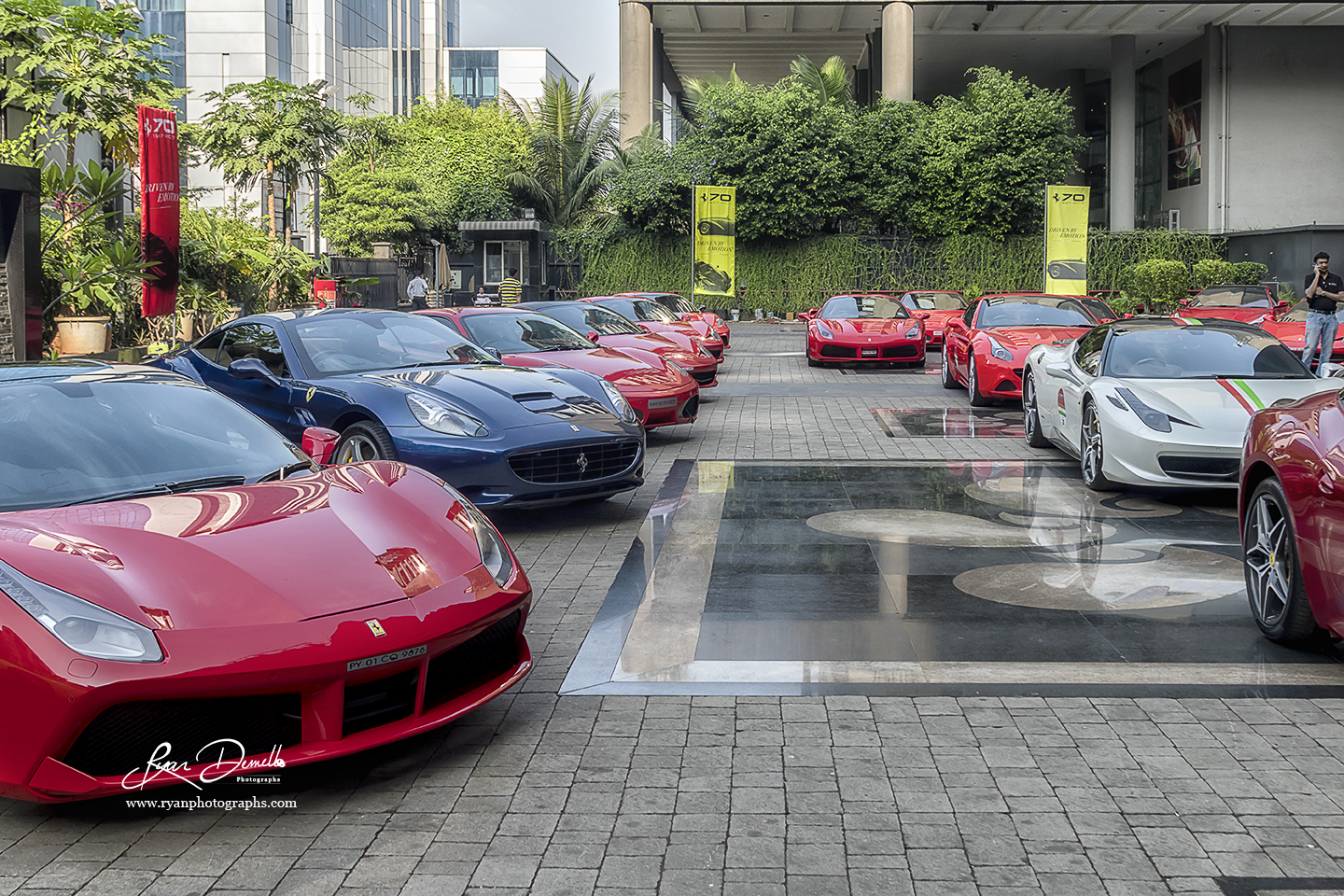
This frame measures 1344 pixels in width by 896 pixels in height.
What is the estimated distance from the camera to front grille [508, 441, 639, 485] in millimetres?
7312

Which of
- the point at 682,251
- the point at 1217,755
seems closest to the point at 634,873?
the point at 1217,755

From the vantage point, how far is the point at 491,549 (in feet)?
14.2

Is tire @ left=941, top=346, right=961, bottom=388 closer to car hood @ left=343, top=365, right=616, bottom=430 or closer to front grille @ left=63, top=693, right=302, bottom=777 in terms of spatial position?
car hood @ left=343, top=365, right=616, bottom=430

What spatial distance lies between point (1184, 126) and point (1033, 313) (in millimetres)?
37045

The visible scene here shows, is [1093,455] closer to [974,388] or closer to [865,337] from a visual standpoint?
[974,388]

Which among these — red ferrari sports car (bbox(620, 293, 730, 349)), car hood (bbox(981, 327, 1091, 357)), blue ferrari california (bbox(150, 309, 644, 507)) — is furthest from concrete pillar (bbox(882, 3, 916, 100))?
blue ferrari california (bbox(150, 309, 644, 507))

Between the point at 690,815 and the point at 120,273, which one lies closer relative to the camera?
the point at 690,815

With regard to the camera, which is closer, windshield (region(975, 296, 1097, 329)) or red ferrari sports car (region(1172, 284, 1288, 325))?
windshield (region(975, 296, 1097, 329))

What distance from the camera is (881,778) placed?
369cm

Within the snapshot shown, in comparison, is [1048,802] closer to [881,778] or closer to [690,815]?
[881,778]

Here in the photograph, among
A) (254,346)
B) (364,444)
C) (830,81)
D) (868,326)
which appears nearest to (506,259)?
(830,81)

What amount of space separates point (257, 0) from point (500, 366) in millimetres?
73548

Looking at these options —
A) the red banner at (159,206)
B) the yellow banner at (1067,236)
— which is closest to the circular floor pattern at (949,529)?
the red banner at (159,206)

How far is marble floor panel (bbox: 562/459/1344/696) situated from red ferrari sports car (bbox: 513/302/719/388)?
16.8 feet
